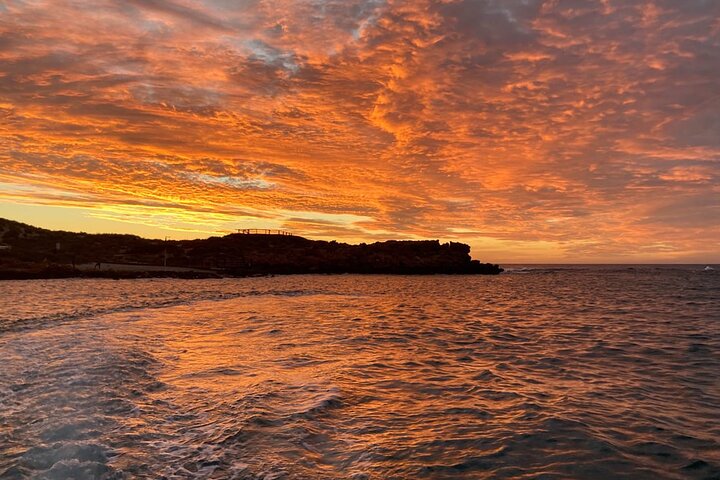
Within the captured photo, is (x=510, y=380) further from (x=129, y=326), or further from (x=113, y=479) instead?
(x=129, y=326)

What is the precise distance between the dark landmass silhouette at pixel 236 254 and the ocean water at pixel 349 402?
5216 cm

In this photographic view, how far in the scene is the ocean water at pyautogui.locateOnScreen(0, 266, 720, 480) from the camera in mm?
7426

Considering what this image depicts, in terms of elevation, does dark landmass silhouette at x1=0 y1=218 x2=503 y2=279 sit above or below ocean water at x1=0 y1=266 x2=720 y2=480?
above

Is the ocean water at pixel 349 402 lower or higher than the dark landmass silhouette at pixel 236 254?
lower

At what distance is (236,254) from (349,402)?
106264 millimetres

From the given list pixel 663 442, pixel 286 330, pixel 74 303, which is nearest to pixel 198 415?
pixel 663 442

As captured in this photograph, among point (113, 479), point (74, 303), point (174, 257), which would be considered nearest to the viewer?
point (113, 479)

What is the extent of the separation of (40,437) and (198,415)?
269 cm

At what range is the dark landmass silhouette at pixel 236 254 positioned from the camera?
268ft

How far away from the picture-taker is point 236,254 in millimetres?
112688

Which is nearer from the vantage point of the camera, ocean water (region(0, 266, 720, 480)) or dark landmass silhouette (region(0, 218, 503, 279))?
ocean water (region(0, 266, 720, 480))

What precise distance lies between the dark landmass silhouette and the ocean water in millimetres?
52156

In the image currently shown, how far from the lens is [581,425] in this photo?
939 cm

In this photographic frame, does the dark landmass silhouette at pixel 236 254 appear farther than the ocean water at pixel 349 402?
Yes
